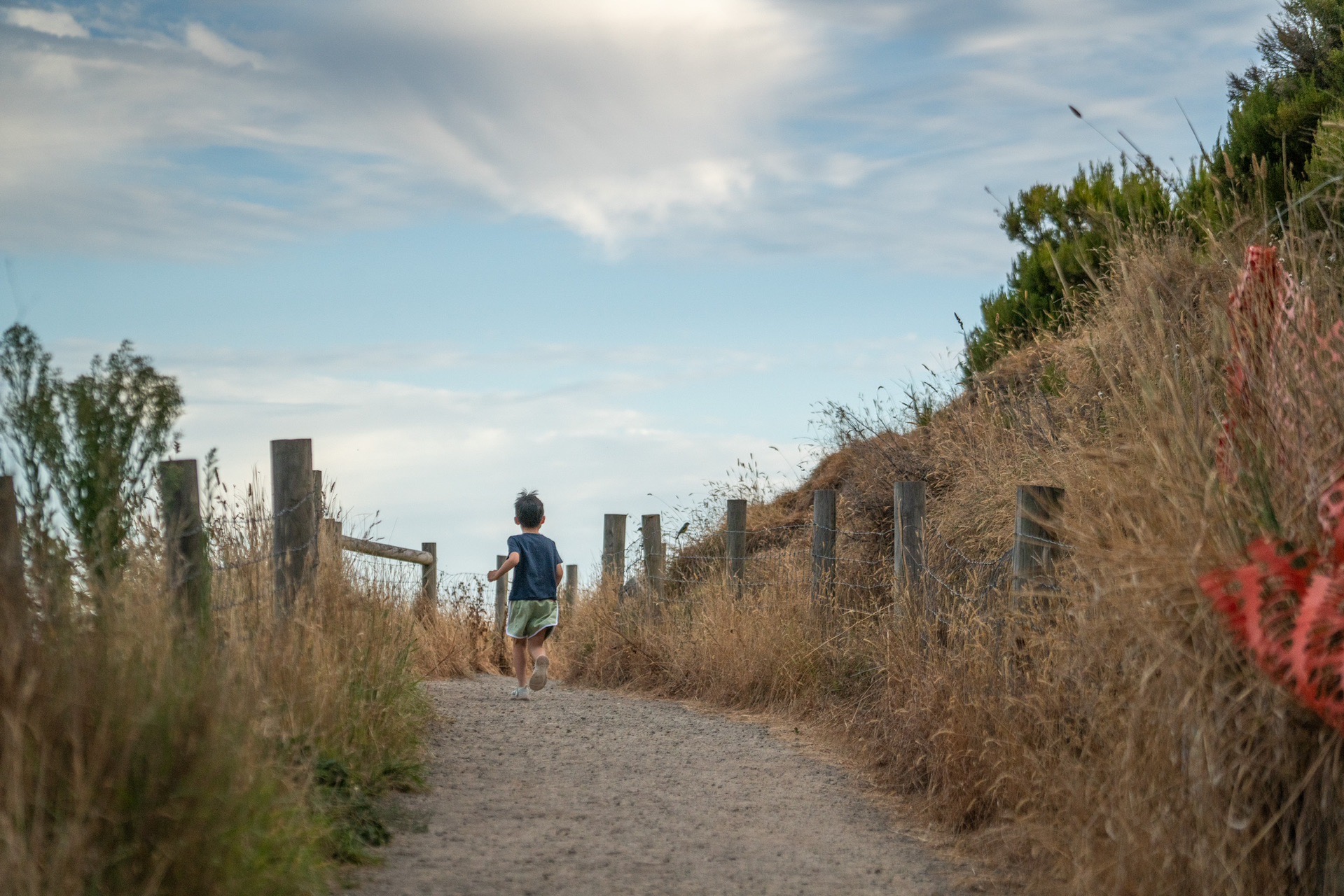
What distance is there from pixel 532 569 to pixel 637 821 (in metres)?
5.13

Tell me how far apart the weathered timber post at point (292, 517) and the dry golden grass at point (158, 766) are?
1.10 m

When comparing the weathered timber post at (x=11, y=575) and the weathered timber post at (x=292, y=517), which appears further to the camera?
the weathered timber post at (x=292, y=517)

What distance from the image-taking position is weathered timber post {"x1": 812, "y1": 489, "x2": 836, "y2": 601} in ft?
33.2

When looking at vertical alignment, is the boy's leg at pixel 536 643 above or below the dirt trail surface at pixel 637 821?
above

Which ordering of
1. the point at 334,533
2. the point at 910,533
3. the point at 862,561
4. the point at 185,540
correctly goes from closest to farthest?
the point at 185,540
the point at 910,533
the point at 334,533
the point at 862,561

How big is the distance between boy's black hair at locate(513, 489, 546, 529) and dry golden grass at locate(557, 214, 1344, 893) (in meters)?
3.67

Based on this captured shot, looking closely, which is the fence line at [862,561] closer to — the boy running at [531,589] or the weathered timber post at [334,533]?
the boy running at [531,589]

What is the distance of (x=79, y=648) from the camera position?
3770mm

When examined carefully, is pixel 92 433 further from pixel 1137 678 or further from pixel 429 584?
pixel 429 584

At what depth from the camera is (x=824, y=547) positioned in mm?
10375

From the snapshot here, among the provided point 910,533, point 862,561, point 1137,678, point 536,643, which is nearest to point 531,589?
point 536,643

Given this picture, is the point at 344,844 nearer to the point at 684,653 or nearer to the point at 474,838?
the point at 474,838

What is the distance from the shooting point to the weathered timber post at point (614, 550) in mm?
13031

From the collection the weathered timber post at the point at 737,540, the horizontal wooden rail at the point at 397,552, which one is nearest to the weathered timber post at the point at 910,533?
the weathered timber post at the point at 737,540
